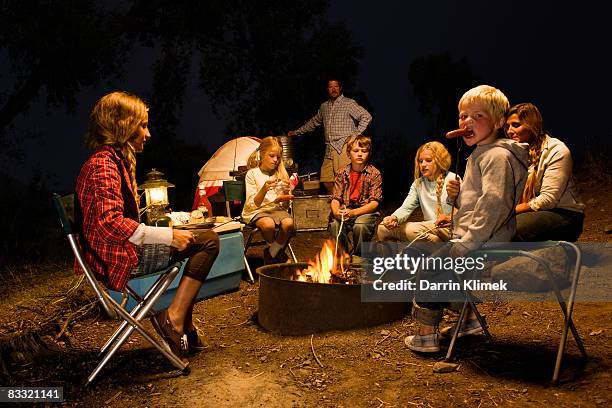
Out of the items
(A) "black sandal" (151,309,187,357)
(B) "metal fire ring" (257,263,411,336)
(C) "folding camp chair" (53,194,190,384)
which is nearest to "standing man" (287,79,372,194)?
(B) "metal fire ring" (257,263,411,336)

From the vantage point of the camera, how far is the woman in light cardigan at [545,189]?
13.8 feet

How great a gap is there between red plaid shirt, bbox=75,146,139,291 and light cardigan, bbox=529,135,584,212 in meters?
2.82

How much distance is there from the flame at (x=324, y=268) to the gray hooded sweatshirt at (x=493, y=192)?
1.52 metres

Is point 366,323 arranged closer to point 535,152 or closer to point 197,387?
point 197,387

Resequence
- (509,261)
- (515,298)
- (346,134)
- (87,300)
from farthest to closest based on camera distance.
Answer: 1. (346,134)
2. (87,300)
3. (515,298)
4. (509,261)

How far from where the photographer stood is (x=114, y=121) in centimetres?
368

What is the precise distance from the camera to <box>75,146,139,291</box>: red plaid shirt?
3473mm

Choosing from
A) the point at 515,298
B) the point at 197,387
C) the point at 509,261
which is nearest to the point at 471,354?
the point at 509,261

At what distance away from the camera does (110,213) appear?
3471 millimetres

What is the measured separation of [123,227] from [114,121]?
689 millimetres

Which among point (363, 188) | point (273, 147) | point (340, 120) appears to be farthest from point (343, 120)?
point (363, 188)

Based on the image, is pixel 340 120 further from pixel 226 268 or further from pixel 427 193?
pixel 427 193

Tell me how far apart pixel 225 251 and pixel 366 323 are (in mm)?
1889

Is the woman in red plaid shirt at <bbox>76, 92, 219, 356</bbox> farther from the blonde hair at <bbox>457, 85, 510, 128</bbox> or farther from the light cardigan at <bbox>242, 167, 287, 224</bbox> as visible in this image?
the light cardigan at <bbox>242, 167, 287, 224</bbox>
